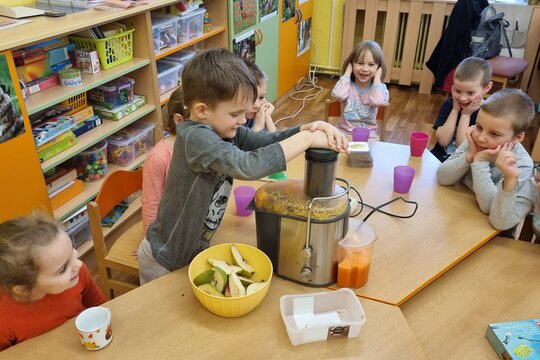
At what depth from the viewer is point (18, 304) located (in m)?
1.19

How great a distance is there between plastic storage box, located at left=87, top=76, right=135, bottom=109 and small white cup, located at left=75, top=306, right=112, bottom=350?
1693 mm

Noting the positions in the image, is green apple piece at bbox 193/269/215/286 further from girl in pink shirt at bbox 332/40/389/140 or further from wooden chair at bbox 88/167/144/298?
girl in pink shirt at bbox 332/40/389/140

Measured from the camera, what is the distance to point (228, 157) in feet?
3.67

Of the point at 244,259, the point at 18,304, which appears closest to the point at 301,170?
the point at 244,259

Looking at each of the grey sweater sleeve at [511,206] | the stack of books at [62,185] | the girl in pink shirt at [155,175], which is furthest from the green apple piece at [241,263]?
the stack of books at [62,185]

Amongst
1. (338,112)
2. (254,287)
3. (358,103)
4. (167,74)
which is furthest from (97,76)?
(254,287)

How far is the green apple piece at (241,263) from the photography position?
4.03ft

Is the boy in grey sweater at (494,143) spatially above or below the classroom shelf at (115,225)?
above

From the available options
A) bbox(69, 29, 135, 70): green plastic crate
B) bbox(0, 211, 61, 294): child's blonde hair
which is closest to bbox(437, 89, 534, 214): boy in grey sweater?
bbox(0, 211, 61, 294): child's blonde hair

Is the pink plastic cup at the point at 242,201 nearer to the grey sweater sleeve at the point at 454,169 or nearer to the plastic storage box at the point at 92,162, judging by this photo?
the grey sweater sleeve at the point at 454,169

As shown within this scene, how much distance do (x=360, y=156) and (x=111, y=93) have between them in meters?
1.44

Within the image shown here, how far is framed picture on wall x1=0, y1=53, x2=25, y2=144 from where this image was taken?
6.13ft

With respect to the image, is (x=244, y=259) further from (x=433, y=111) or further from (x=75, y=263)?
(x=433, y=111)

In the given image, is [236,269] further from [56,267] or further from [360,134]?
[360,134]
